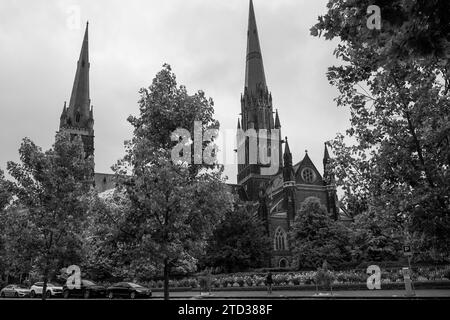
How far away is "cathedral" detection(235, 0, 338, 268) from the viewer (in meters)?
64.3

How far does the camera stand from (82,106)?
257 ft

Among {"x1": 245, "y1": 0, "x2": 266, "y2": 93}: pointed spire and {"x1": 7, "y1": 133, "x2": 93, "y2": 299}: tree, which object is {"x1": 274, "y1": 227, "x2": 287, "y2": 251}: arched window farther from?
{"x1": 7, "y1": 133, "x2": 93, "y2": 299}: tree

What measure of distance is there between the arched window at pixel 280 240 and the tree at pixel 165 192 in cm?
5103

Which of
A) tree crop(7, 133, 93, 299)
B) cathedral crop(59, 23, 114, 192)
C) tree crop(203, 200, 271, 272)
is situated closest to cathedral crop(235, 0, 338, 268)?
tree crop(203, 200, 271, 272)

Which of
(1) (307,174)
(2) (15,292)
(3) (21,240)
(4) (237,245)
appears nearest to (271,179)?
(1) (307,174)

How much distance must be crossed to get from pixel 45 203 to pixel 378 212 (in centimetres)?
1440

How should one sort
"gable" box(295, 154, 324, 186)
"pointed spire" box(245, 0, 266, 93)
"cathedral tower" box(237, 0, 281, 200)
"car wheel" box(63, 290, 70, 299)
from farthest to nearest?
"pointed spire" box(245, 0, 266, 93) < "cathedral tower" box(237, 0, 281, 200) < "gable" box(295, 154, 324, 186) < "car wheel" box(63, 290, 70, 299)

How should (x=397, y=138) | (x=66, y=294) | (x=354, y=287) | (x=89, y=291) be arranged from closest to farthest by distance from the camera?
(x=397, y=138) < (x=89, y=291) < (x=354, y=287) < (x=66, y=294)

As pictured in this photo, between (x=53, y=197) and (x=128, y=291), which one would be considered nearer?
(x=53, y=197)

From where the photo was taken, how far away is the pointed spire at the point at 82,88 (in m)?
77.9

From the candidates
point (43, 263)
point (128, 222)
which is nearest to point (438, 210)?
point (128, 222)

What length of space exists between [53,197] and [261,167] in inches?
2569

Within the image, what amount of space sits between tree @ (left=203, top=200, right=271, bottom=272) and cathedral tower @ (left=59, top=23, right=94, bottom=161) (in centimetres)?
3914

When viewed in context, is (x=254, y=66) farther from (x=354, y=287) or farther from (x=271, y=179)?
(x=354, y=287)
